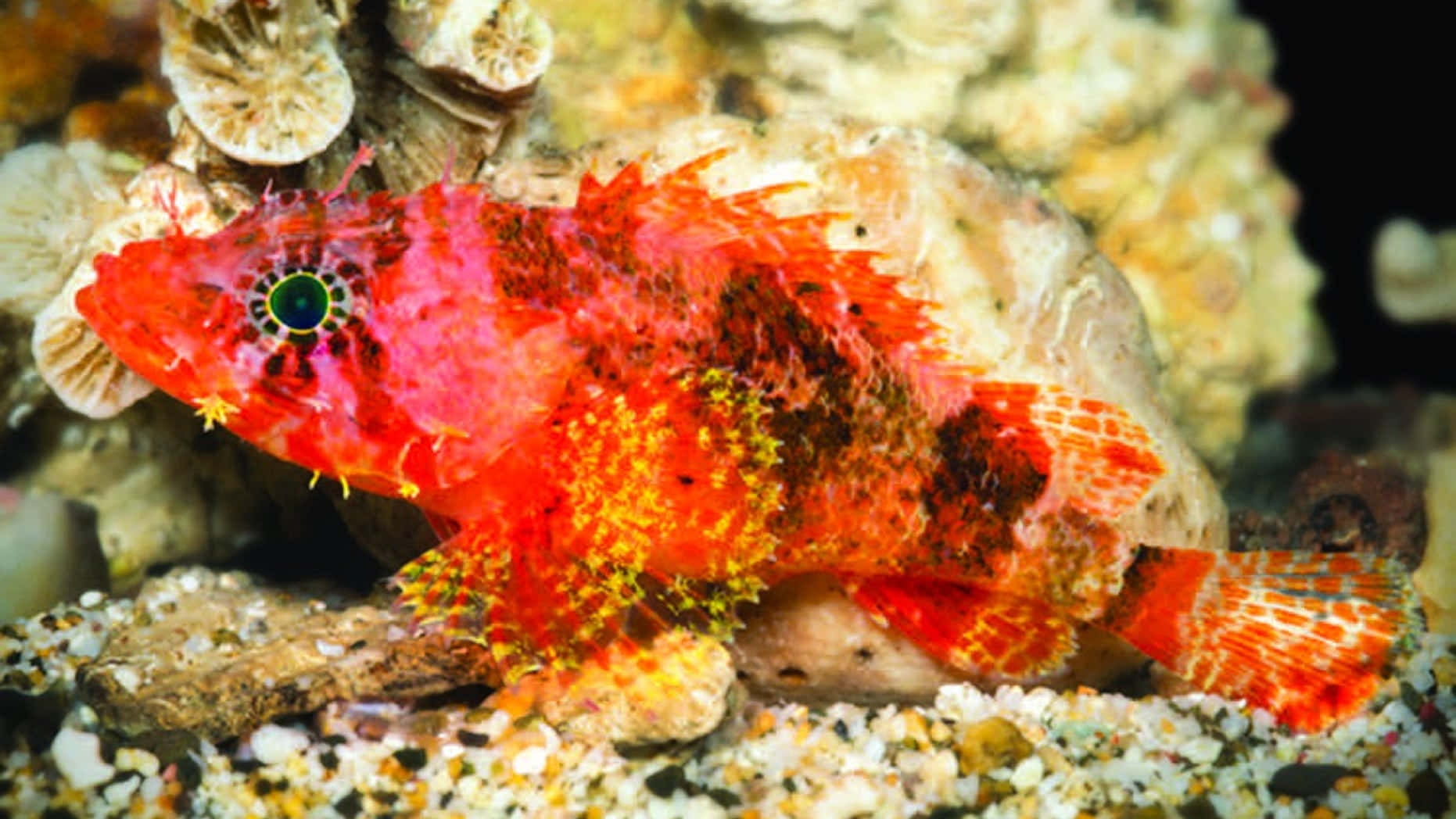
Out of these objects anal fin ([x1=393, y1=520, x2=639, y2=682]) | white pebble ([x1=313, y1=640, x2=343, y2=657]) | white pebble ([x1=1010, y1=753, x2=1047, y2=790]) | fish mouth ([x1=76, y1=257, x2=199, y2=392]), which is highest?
fish mouth ([x1=76, y1=257, x2=199, y2=392])

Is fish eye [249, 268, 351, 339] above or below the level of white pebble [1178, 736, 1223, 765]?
above

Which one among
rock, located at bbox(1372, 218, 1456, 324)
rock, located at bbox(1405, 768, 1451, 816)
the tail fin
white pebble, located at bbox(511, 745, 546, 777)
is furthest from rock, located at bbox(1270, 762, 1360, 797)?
rock, located at bbox(1372, 218, 1456, 324)

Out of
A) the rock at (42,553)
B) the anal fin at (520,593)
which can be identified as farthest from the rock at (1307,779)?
the rock at (42,553)

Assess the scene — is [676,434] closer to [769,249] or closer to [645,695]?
[769,249]

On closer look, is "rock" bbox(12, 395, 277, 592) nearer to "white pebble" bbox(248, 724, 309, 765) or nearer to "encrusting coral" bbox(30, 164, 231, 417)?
"encrusting coral" bbox(30, 164, 231, 417)

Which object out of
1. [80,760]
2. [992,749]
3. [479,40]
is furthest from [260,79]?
[992,749]

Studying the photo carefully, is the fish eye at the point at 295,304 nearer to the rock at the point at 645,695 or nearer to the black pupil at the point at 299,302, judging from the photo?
the black pupil at the point at 299,302

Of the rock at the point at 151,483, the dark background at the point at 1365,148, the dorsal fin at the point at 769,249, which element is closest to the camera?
the dorsal fin at the point at 769,249
